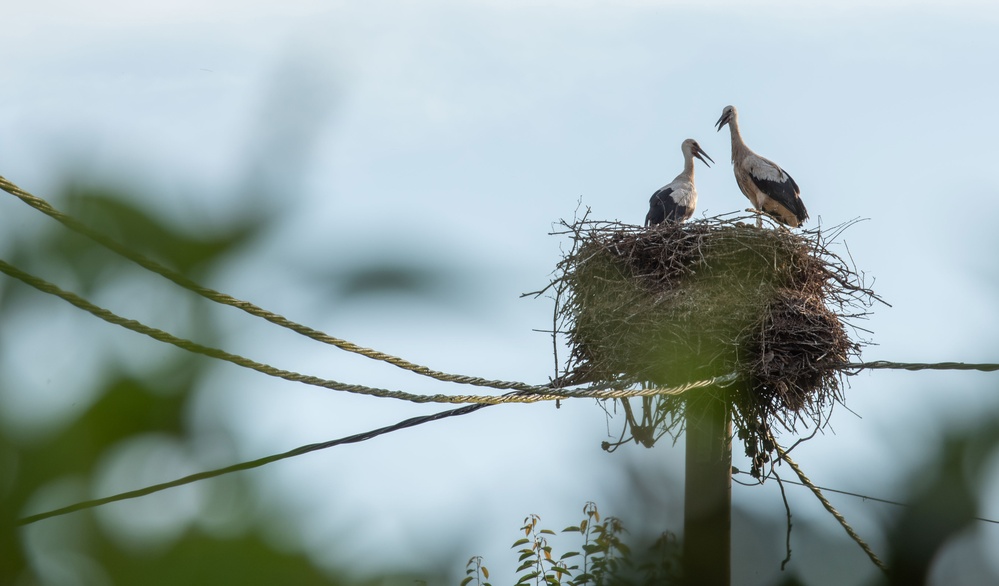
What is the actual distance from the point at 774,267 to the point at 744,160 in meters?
3.24

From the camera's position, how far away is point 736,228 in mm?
5922

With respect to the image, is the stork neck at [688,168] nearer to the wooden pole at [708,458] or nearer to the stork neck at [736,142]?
the stork neck at [736,142]

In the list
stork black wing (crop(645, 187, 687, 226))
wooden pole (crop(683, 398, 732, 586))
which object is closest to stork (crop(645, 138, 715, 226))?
stork black wing (crop(645, 187, 687, 226))

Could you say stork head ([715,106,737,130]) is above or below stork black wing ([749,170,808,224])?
above

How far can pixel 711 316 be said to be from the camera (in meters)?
5.00

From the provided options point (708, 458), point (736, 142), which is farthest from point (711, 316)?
point (736, 142)

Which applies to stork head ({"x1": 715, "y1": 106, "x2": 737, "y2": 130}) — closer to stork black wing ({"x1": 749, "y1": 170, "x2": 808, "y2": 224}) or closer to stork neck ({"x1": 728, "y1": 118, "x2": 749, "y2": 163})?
stork neck ({"x1": 728, "y1": 118, "x2": 749, "y2": 163})

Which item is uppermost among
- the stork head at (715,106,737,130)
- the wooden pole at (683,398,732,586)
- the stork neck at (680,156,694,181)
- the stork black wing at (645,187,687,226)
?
the stork head at (715,106,737,130)

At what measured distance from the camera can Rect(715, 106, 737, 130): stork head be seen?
927 centimetres

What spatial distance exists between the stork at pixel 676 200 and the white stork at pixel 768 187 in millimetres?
409

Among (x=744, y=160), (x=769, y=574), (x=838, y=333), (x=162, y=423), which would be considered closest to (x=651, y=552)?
(x=769, y=574)

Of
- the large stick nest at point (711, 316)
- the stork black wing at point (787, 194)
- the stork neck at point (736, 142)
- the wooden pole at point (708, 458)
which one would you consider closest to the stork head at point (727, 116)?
the stork neck at point (736, 142)

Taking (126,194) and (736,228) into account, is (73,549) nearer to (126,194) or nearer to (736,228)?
(126,194)

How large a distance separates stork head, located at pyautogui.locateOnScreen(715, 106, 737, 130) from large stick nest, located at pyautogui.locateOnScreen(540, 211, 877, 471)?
3532 mm
